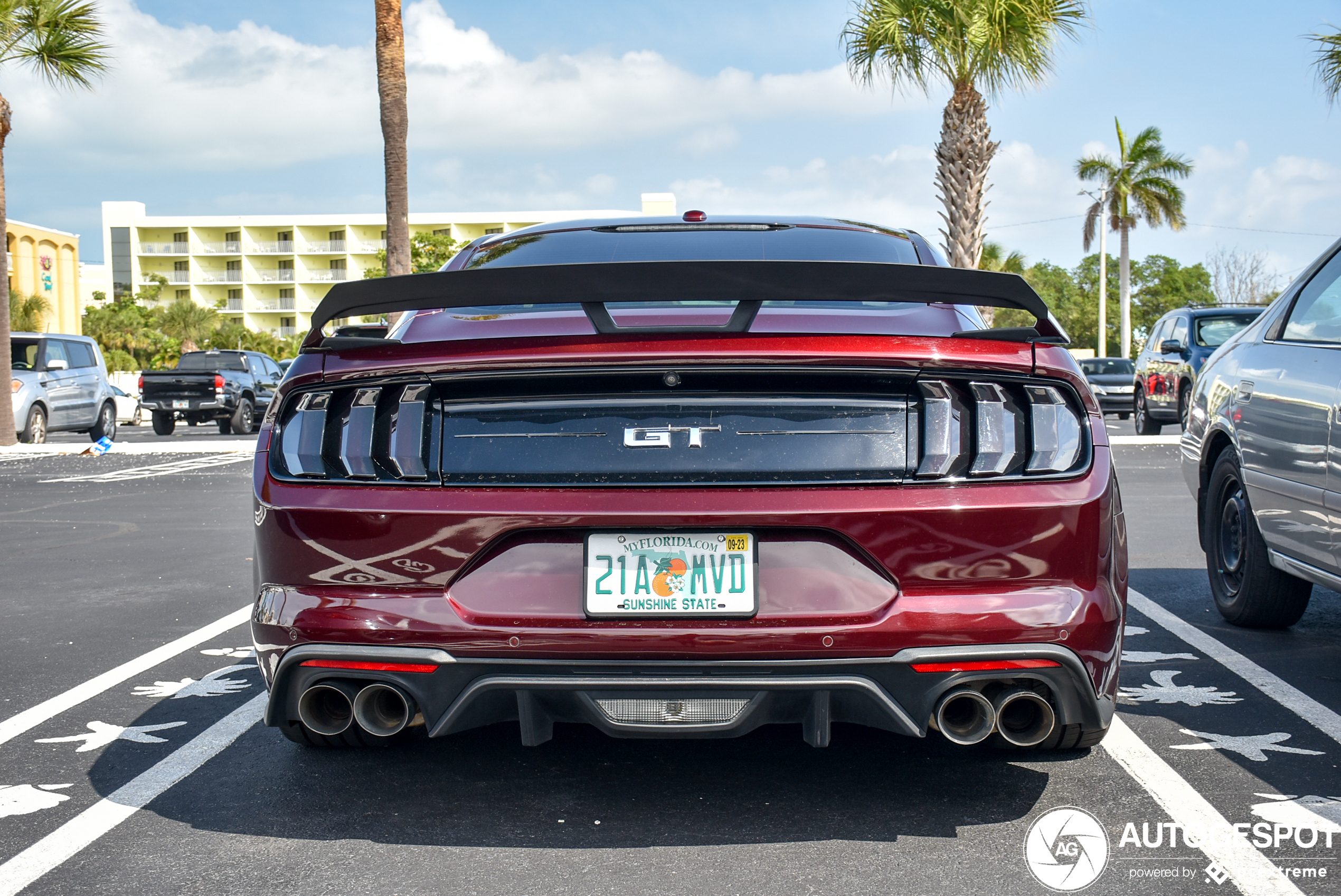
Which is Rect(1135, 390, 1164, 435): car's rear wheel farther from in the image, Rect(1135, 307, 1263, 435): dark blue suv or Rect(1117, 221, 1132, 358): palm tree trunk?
Rect(1117, 221, 1132, 358): palm tree trunk

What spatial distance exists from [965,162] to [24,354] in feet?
50.0

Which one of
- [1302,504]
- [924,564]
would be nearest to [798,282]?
[924,564]

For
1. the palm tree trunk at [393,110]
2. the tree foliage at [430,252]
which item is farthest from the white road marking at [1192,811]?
the tree foliage at [430,252]

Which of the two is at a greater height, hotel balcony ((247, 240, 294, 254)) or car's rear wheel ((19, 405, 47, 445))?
hotel balcony ((247, 240, 294, 254))

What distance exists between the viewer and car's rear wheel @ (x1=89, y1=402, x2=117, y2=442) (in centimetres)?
2091

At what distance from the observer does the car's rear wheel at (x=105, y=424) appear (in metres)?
20.9

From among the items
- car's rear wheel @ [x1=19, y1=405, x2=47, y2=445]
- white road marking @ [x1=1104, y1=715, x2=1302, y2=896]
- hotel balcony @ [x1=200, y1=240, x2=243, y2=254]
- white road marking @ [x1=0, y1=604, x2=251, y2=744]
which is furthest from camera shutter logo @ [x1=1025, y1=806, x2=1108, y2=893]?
hotel balcony @ [x1=200, y1=240, x2=243, y2=254]

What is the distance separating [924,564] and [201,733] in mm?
2353

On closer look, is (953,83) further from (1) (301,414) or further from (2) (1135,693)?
(1) (301,414)

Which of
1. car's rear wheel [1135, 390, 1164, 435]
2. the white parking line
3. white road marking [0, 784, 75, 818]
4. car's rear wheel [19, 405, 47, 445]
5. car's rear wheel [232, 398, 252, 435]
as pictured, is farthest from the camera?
car's rear wheel [232, 398, 252, 435]

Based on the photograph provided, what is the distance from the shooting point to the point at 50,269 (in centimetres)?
7131

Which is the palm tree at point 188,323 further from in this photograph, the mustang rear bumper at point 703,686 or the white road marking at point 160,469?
the mustang rear bumper at point 703,686

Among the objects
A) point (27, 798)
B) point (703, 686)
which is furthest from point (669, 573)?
point (27, 798)

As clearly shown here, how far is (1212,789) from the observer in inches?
127
